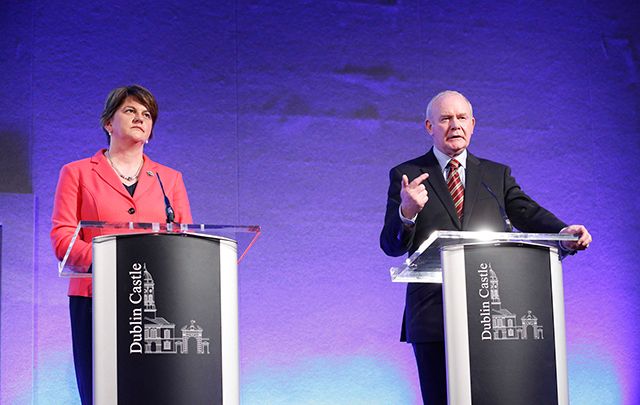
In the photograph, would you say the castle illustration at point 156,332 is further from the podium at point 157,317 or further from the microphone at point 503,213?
the microphone at point 503,213

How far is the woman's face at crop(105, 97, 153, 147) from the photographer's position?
3396mm

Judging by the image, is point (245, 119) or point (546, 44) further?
point (546, 44)

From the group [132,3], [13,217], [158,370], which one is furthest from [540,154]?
[158,370]

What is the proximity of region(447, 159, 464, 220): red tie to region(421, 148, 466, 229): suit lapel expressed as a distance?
3 centimetres

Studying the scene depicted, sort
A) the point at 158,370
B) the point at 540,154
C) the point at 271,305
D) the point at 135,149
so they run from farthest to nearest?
the point at 540,154 < the point at 271,305 < the point at 135,149 < the point at 158,370

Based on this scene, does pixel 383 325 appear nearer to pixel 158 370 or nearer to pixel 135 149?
pixel 135 149

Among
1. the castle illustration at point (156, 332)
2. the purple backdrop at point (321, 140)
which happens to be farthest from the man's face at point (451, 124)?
the purple backdrop at point (321, 140)

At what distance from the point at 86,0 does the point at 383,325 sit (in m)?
2.24

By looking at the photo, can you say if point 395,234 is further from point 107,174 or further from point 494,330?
point 107,174

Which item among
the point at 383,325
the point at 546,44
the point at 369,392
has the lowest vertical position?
the point at 369,392

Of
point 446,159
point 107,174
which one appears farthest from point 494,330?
point 107,174

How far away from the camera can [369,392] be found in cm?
479

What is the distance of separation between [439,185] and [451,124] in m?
0.27

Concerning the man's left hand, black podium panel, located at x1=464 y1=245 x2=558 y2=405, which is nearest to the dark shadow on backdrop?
black podium panel, located at x1=464 y1=245 x2=558 y2=405
